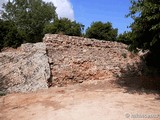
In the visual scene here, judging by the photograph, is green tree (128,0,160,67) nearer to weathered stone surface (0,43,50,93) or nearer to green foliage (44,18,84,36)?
weathered stone surface (0,43,50,93)

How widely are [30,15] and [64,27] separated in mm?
8243

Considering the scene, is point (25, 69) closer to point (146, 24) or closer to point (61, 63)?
point (61, 63)

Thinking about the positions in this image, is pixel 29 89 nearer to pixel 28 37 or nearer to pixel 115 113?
pixel 115 113

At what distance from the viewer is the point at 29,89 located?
12234 millimetres

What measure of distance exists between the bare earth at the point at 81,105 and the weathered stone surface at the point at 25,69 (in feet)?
2.75

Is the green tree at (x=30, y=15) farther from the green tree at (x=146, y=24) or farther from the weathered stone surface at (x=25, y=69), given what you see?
the green tree at (x=146, y=24)

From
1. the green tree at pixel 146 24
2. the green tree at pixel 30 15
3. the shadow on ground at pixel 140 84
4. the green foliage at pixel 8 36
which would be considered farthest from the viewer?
the green tree at pixel 30 15

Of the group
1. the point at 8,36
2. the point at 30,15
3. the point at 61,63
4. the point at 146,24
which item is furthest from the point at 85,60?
the point at 30,15

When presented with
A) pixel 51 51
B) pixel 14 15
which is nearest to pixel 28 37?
pixel 14 15

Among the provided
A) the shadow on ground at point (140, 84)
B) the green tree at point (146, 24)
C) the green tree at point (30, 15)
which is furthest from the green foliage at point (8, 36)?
the green tree at point (146, 24)

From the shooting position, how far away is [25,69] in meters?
13.3

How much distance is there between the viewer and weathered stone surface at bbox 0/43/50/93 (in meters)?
12.4

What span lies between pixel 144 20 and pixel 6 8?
29911 millimetres

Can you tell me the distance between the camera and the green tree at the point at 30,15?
110ft
